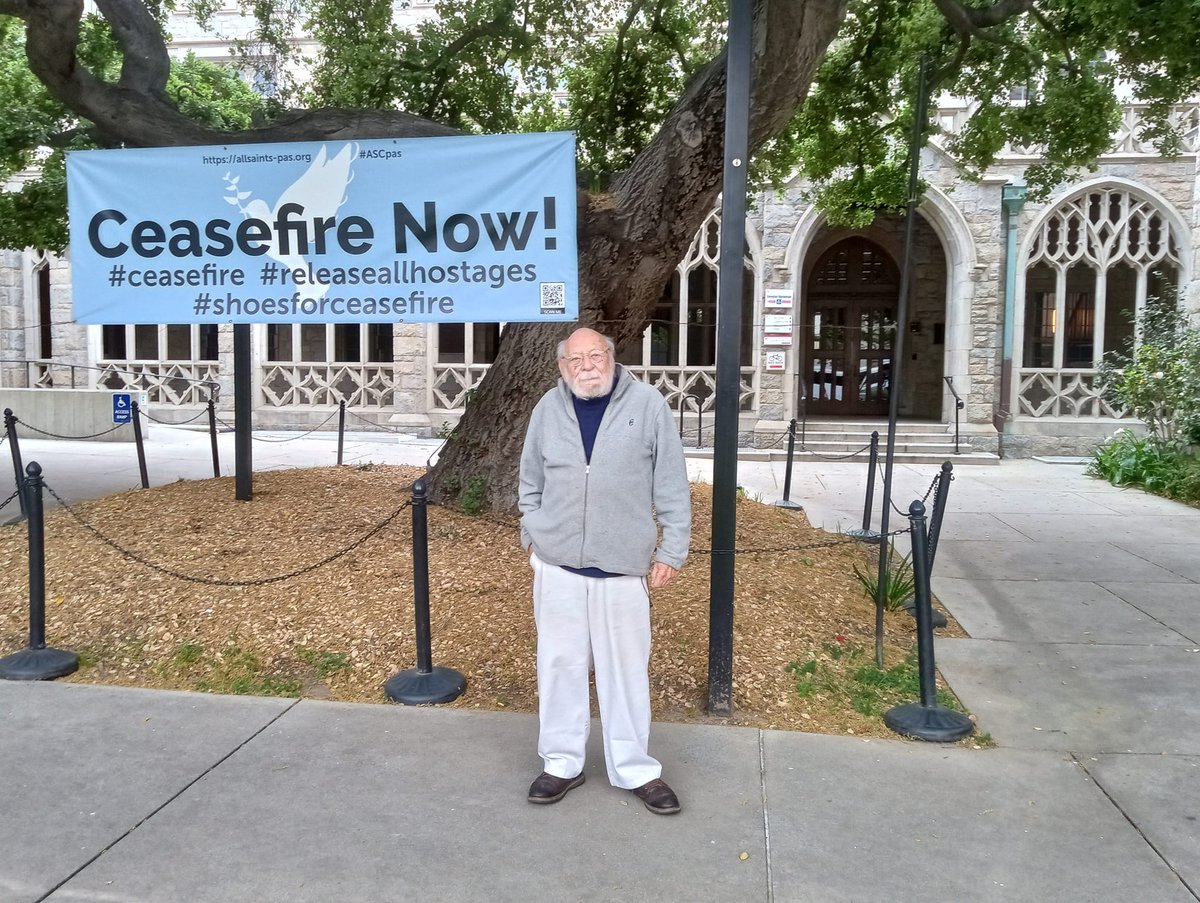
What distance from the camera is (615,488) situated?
345 centimetres

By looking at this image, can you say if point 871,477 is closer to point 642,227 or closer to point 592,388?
point 642,227

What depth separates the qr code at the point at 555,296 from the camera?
16.5ft

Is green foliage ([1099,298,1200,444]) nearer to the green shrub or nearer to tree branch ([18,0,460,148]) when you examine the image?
the green shrub

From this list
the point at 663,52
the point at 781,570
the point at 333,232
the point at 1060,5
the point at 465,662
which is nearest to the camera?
the point at 465,662

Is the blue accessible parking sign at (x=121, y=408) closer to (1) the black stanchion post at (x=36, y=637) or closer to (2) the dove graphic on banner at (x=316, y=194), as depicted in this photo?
(1) the black stanchion post at (x=36, y=637)

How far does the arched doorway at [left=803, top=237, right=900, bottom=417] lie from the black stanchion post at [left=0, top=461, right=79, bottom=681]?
631 inches

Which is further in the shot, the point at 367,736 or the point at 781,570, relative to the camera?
the point at 781,570

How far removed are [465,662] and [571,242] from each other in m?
2.37

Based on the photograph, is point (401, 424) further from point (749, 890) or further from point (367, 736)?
point (749, 890)

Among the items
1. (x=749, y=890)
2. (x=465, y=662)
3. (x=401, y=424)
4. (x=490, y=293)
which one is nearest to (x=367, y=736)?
(x=465, y=662)

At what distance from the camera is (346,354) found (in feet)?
63.7

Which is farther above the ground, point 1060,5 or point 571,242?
point 1060,5

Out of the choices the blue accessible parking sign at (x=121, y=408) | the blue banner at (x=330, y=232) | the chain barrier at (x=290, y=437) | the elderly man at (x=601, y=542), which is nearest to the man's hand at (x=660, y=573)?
the elderly man at (x=601, y=542)

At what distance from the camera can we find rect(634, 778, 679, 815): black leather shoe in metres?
3.49
